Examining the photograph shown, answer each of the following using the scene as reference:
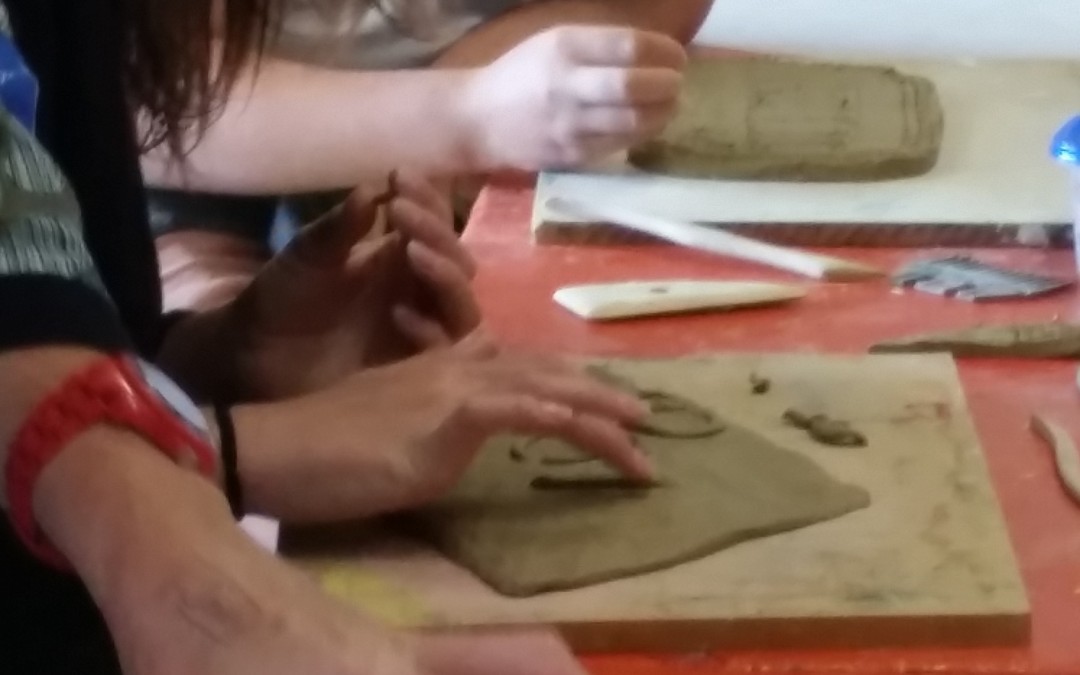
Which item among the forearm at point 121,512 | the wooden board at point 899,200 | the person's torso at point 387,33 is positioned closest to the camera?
the forearm at point 121,512

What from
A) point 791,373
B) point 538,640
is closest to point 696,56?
point 791,373

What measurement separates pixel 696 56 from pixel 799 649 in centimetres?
71

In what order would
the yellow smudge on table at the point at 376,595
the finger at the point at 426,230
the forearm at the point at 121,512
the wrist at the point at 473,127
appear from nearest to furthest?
1. the forearm at the point at 121,512
2. the yellow smudge on table at the point at 376,595
3. the finger at the point at 426,230
4. the wrist at the point at 473,127

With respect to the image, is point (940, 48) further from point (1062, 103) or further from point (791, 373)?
point (791, 373)

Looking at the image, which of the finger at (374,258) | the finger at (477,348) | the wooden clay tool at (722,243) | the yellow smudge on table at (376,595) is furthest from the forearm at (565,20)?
the yellow smudge on table at (376,595)

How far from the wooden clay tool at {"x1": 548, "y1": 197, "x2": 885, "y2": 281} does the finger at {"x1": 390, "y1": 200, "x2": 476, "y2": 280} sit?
142 millimetres

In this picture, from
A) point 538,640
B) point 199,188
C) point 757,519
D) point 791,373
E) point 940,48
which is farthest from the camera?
point 940,48

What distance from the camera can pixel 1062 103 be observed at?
0.94 meters

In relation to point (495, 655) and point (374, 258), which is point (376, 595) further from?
point (374, 258)

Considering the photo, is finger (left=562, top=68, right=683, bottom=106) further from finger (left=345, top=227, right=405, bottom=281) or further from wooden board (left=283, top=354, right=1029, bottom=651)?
wooden board (left=283, top=354, right=1029, bottom=651)

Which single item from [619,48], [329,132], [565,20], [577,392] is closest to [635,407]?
[577,392]

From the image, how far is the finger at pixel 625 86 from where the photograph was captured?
2.68 ft

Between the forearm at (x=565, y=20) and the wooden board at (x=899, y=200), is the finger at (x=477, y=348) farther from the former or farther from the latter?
the forearm at (x=565, y=20)

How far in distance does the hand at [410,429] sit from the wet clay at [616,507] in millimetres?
13
